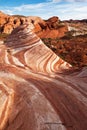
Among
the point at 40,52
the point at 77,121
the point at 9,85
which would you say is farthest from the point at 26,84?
the point at 40,52

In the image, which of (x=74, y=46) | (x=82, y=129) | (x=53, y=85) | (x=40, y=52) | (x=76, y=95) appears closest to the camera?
(x=82, y=129)

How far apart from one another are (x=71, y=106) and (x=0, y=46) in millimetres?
7669

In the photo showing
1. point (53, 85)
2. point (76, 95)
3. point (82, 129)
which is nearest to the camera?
point (82, 129)

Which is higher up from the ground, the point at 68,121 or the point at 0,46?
the point at 0,46

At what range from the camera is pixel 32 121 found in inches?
303

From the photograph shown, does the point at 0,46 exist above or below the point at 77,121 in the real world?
above

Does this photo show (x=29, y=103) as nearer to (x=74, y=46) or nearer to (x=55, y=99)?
(x=55, y=99)

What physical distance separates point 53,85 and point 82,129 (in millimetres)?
2621

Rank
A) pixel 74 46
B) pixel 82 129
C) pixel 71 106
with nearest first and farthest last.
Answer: pixel 82 129
pixel 71 106
pixel 74 46

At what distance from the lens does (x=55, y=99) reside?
8.77 m

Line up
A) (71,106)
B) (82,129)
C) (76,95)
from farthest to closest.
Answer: (76,95) → (71,106) → (82,129)

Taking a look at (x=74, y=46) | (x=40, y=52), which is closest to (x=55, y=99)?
(x=40, y=52)

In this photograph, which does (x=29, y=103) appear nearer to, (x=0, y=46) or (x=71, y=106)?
(x=71, y=106)

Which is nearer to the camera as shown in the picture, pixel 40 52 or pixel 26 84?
pixel 26 84
